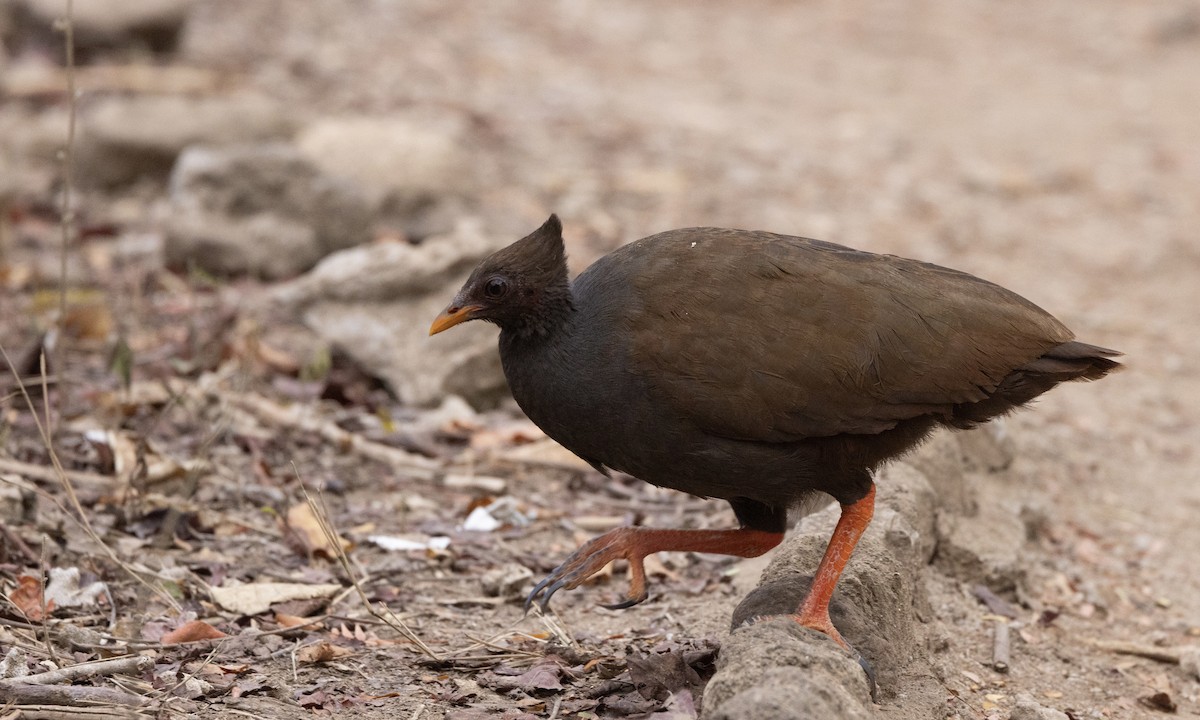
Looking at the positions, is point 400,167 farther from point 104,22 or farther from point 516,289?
point 516,289

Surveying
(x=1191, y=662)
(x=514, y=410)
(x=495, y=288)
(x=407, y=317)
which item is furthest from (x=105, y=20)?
(x=1191, y=662)

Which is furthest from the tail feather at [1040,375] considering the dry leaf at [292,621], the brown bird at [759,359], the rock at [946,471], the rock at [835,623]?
the dry leaf at [292,621]

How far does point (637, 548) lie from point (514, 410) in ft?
8.34

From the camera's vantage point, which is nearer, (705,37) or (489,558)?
(489,558)

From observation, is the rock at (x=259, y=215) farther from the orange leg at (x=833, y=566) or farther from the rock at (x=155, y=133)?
the orange leg at (x=833, y=566)

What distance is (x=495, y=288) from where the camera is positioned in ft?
14.9

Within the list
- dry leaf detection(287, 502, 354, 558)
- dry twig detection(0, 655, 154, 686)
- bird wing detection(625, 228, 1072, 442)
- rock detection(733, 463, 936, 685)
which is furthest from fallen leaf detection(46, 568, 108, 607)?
rock detection(733, 463, 936, 685)

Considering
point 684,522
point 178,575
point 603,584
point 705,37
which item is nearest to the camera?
point 178,575

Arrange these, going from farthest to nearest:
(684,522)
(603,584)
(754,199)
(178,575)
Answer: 1. (754,199)
2. (684,522)
3. (603,584)
4. (178,575)

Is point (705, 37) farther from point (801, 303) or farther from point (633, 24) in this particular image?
point (801, 303)

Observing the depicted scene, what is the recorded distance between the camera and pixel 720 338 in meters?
4.29

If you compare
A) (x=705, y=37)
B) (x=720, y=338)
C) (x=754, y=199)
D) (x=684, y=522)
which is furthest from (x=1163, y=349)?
(x=705, y=37)

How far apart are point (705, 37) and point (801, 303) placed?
12.0m

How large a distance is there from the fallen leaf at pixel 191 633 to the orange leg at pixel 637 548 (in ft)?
3.54
